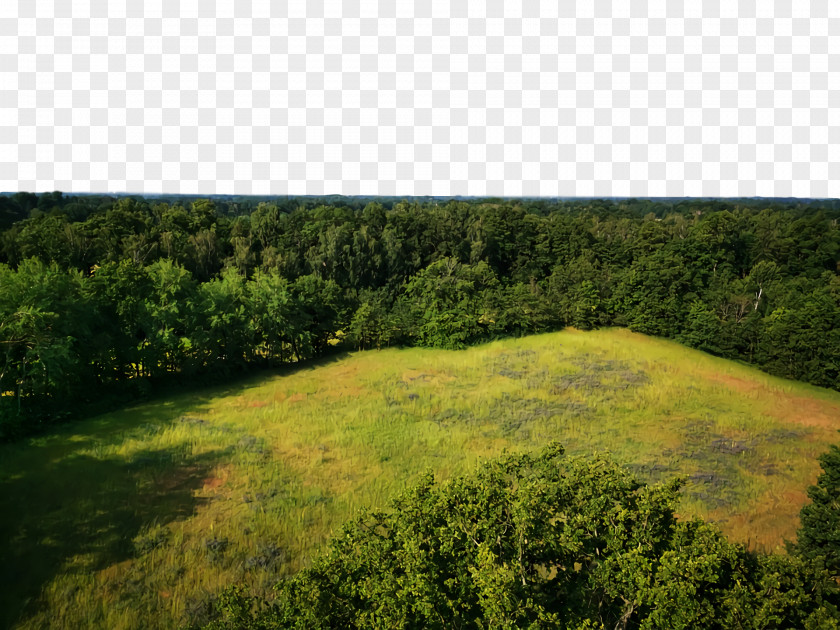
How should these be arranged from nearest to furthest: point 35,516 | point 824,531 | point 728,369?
point 824,531 < point 35,516 < point 728,369

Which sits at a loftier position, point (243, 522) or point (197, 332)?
point (197, 332)

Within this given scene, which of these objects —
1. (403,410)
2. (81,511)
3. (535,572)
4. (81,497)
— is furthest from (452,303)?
(535,572)

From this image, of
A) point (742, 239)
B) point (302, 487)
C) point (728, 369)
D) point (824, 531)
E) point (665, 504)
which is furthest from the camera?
point (742, 239)

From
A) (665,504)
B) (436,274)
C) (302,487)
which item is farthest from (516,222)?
(665,504)

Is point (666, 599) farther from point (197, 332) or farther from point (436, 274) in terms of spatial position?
point (436, 274)

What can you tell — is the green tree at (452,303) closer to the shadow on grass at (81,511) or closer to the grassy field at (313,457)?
the grassy field at (313,457)

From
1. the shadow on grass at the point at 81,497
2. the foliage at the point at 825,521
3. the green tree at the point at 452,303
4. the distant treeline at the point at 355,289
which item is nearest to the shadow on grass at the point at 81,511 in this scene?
the shadow on grass at the point at 81,497

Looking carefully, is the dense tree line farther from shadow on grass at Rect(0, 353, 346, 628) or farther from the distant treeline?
the distant treeline
